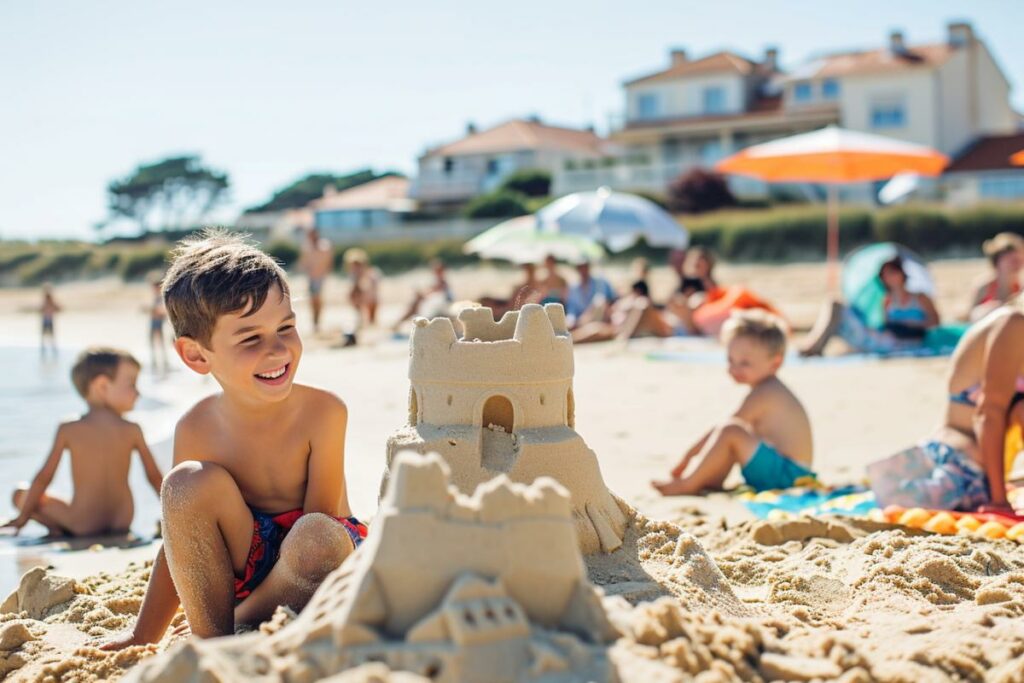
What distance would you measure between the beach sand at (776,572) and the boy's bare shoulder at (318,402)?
846 millimetres

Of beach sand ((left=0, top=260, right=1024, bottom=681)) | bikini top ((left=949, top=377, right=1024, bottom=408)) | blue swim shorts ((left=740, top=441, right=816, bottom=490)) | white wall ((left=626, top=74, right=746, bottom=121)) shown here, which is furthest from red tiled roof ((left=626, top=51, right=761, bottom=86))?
bikini top ((left=949, top=377, right=1024, bottom=408))

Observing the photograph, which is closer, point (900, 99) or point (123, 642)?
point (123, 642)

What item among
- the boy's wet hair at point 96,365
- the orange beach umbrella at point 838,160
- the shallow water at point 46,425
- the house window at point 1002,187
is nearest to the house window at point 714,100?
the house window at point 1002,187

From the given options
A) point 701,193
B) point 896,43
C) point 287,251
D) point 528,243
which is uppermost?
point 896,43

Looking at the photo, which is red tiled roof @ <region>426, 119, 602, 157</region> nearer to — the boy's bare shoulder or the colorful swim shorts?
Answer: the boy's bare shoulder

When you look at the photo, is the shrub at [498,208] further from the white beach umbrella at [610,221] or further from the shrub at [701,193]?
the white beach umbrella at [610,221]

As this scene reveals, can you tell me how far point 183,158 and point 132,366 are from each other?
65.0 meters

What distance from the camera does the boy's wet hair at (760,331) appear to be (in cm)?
579

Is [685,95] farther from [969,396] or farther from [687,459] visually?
[969,396]

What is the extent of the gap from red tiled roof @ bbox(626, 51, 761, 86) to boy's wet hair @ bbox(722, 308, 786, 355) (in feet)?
123

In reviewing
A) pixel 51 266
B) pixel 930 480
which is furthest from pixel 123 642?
pixel 51 266

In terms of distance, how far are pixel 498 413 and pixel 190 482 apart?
3.15ft

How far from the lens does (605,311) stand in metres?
15.0

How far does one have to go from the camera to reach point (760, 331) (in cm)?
579
